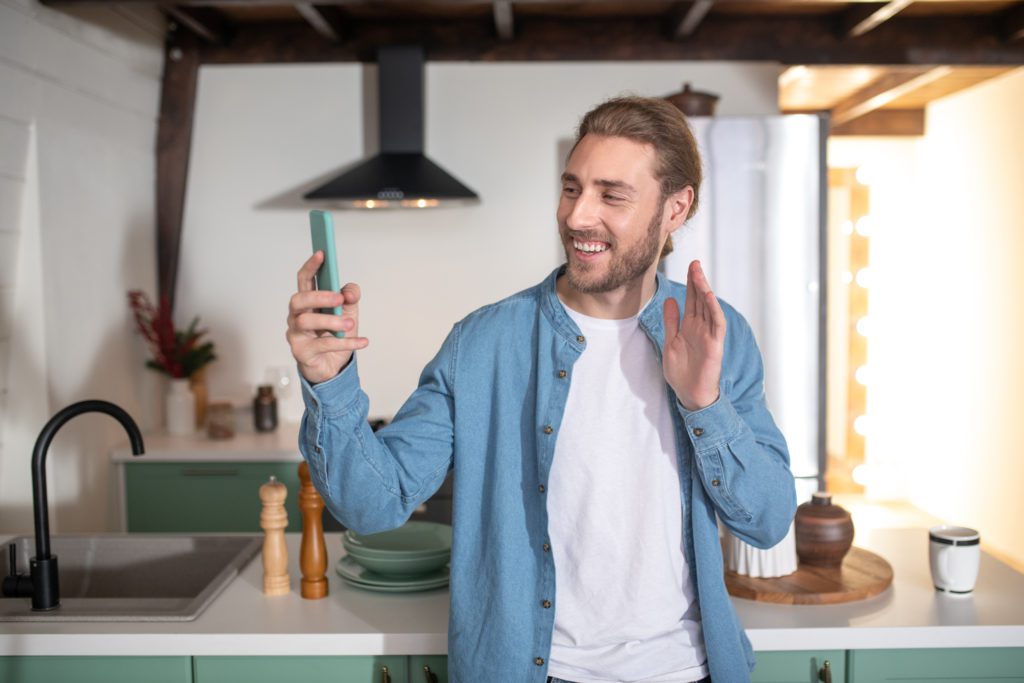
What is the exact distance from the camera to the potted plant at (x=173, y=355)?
3.67m

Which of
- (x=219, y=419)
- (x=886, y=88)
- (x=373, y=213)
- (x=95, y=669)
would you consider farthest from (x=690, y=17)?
(x=95, y=669)

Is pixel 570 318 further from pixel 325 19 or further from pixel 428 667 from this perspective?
pixel 325 19

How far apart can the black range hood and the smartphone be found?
2299mm

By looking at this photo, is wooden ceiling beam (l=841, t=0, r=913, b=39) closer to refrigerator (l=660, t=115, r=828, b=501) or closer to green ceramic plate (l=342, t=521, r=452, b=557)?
refrigerator (l=660, t=115, r=828, b=501)

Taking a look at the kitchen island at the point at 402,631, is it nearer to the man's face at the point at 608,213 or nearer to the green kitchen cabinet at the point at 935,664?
the green kitchen cabinet at the point at 935,664

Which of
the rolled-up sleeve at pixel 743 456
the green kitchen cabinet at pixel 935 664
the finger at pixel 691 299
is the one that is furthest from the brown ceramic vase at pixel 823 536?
the finger at pixel 691 299

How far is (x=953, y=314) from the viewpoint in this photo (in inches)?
218

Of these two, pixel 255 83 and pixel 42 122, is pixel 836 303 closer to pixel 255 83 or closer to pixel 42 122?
pixel 255 83

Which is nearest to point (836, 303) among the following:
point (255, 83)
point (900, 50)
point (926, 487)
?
point (926, 487)

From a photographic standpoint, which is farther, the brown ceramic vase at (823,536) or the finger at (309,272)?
the brown ceramic vase at (823,536)

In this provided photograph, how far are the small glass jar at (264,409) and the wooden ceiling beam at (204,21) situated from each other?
1.43m

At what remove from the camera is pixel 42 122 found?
294 centimetres

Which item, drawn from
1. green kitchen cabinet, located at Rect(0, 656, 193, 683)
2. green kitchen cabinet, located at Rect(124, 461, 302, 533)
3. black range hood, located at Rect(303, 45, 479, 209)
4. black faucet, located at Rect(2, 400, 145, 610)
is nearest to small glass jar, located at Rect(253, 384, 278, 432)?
green kitchen cabinet, located at Rect(124, 461, 302, 533)

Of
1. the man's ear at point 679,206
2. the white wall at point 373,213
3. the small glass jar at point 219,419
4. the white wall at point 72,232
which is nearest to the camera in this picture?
the man's ear at point 679,206
